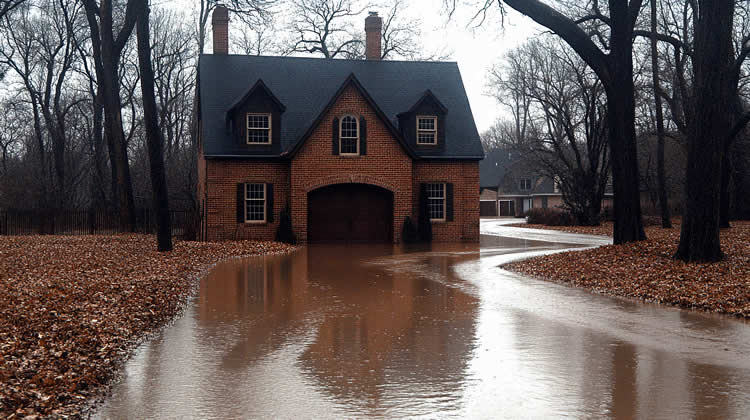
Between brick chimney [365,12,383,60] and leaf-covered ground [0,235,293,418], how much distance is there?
17.1 meters

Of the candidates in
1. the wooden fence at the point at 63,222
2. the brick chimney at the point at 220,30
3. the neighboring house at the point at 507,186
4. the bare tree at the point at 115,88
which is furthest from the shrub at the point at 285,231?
the neighboring house at the point at 507,186

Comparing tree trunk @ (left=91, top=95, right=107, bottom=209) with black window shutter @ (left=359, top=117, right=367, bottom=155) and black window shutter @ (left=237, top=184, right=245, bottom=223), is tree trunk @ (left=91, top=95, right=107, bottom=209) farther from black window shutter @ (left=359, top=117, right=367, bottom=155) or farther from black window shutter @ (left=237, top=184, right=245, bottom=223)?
black window shutter @ (left=359, top=117, right=367, bottom=155)

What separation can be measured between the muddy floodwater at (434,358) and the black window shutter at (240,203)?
52.6ft

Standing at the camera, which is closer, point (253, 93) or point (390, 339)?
point (390, 339)

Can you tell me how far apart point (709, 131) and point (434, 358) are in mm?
10909

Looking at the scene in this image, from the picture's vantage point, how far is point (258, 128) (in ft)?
97.8

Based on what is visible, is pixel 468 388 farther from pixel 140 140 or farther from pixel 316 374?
pixel 140 140

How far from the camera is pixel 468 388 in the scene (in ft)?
20.7

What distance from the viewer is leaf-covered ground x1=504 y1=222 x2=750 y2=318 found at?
1143cm

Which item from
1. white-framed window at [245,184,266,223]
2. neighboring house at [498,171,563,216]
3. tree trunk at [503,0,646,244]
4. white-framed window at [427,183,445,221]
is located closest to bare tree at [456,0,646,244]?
tree trunk at [503,0,646,244]

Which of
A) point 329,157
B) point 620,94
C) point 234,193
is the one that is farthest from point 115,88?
point 620,94

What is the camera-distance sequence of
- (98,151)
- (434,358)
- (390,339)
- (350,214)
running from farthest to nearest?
(98,151)
(350,214)
(390,339)
(434,358)

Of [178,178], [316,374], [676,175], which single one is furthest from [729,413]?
[676,175]

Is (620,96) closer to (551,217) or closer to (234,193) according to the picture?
(234,193)
